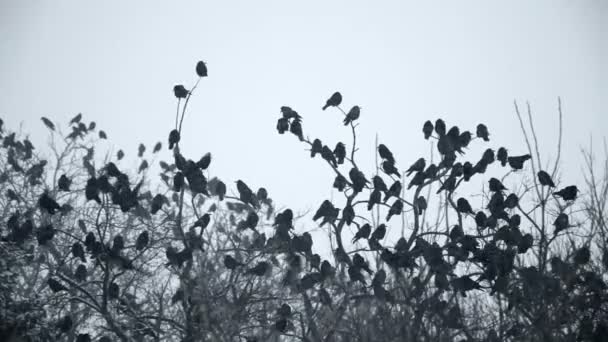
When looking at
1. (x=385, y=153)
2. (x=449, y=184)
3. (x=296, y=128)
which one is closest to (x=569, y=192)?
(x=449, y=184)

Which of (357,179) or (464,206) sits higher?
(357,179)

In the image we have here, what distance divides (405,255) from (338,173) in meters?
1.20

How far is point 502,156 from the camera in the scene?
4641mm

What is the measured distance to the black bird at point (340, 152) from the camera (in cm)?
473

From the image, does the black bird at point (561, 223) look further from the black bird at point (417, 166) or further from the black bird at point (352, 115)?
the black bird at point (352, 115)

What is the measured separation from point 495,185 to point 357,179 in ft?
4.86

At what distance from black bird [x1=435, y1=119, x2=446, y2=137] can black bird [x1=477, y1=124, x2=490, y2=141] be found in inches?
17.6

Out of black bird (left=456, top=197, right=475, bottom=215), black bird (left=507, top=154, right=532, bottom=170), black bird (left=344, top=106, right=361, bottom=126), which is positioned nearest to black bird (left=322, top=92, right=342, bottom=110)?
black bird (left=344, top=106, right=361, bottom=126)

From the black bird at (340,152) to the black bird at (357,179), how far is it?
0.26 metres

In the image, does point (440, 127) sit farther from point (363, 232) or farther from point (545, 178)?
point (363, 232)

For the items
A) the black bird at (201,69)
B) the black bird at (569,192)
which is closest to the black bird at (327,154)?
the black bird at (201,69)

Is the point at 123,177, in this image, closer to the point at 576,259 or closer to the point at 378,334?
the point at 378,334

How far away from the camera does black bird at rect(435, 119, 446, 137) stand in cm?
462

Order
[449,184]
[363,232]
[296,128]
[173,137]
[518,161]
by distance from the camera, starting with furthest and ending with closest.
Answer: [296,128]
[449,184]
[518,161]
[363,232]
[173,137]
